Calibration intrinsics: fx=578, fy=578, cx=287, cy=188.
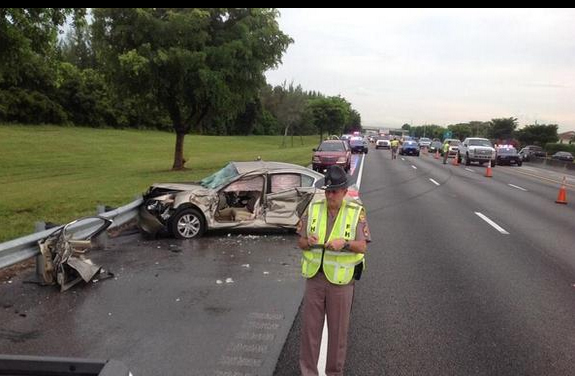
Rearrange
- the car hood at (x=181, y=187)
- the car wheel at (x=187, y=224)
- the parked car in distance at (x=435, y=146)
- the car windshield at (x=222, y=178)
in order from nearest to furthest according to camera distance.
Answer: the car wheel at (x=187, y=224), the car hood at (x=181, y=187), the car windshield at (x=222, y=178), the parked car in distance at (x=435, y=146)

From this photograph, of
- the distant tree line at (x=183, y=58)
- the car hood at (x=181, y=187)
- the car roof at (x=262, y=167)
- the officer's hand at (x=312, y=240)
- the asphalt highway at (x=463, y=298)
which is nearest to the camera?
the officer's hand at (x=312, y=240)

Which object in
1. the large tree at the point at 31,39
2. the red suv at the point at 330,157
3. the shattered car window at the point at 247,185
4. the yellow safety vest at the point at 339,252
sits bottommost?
the red suv at the point at 330,157

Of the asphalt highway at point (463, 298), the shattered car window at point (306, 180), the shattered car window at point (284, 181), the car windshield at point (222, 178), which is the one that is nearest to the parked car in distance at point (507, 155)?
the asphalt highway at point (463, 298)

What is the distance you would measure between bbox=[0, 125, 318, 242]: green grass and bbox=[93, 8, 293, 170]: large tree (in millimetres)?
3614

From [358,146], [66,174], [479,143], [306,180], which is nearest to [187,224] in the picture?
[306,180]

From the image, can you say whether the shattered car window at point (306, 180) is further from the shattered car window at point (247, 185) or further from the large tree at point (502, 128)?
the large tree at point (502, 128)

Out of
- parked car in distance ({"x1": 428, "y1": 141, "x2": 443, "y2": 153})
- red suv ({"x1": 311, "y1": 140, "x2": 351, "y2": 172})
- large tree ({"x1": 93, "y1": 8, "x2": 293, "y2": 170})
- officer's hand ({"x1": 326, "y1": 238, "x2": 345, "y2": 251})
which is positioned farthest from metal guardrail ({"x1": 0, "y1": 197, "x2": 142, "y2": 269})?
parked car in distance ({"x1": 428, "y1": 141, "x2": 443, "y2": 153})

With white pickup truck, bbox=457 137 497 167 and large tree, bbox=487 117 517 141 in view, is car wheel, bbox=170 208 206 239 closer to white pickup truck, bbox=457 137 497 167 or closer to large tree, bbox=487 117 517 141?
white pickup truck, bbox=457 137 497 167

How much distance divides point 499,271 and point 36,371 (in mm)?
7060

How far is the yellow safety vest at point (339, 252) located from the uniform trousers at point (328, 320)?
0.08 metres

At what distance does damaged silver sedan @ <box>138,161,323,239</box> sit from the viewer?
34.5 ft

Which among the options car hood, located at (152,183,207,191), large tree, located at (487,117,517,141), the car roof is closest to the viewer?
car hood, located at (152,183,207,191)

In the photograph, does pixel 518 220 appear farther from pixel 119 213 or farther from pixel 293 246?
pixel 119 213

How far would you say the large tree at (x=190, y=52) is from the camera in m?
23.4
